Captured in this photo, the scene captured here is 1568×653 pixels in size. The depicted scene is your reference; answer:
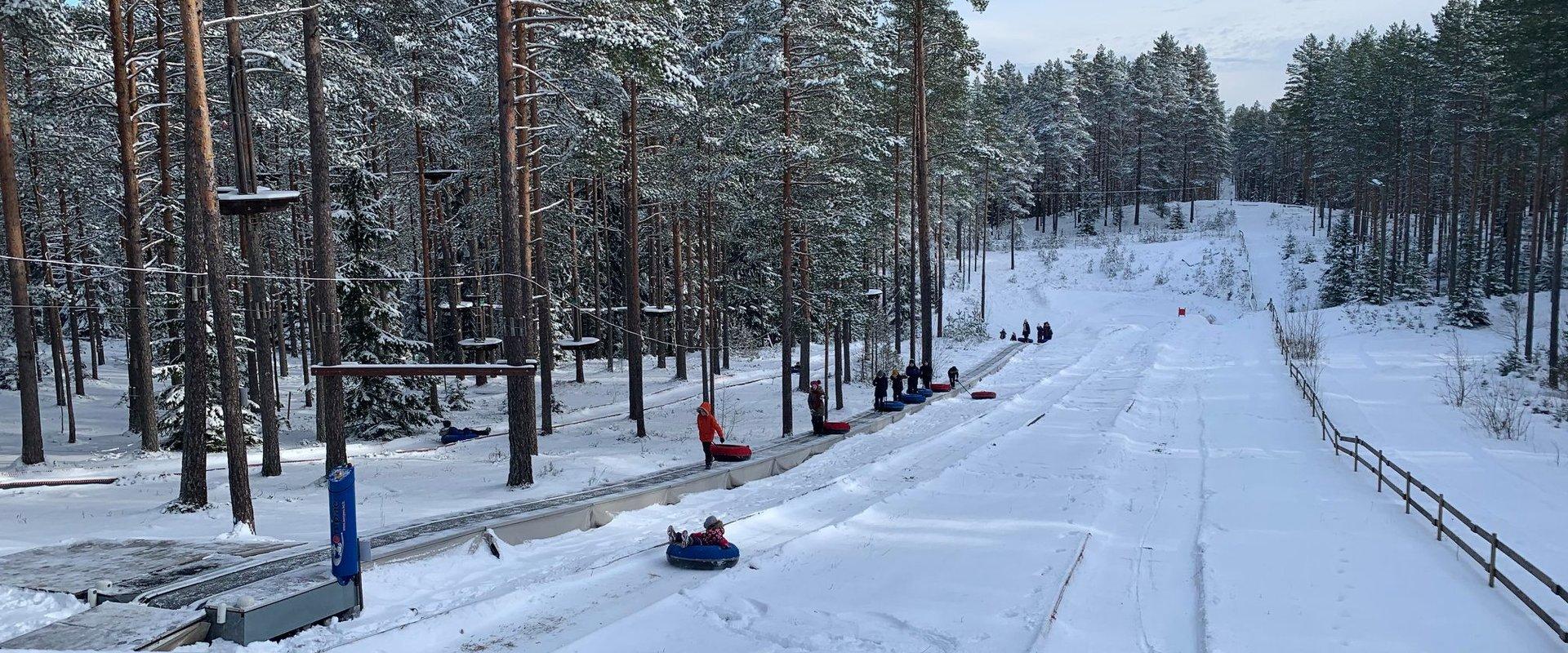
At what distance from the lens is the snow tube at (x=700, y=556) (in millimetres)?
11109

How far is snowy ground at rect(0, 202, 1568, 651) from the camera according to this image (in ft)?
31.3

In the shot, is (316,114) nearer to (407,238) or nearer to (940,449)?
(940,449)

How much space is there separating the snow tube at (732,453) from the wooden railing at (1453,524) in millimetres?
11962

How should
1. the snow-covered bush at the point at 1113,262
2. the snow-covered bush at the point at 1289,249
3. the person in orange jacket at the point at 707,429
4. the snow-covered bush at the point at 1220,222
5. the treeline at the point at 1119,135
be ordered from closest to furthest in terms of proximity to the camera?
the person in orange jacket at the point at 707,429, the snow-covered bush at the point at 1289,249, the snow-covered bush at the point at 1113,262, the snow-covered bush at the point at 1220,222, the treeline at the point at 1119,135

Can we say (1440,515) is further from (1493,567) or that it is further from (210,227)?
(210,227)

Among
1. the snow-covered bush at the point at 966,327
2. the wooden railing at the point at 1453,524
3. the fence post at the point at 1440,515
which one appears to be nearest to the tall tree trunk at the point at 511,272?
the wooden railing at the point at 1453,524

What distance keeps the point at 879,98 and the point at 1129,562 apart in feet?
84.1

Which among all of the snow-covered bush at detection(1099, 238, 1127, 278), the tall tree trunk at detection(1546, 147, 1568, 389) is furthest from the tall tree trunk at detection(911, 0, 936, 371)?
the snow-covered bush at detection(1099, 238, 1127, 278)

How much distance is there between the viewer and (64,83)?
21094 millimetres

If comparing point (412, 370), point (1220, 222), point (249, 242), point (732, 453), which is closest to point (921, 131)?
point (732, 453)

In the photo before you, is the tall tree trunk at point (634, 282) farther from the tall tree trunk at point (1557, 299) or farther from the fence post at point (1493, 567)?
the tall tree trunk at point (1557, 299)

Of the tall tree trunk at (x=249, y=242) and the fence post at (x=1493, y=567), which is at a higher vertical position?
the tall tree trunk at (x=249, y=242)

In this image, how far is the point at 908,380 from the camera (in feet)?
102

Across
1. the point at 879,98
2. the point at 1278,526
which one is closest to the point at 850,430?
the point at 1278,526
